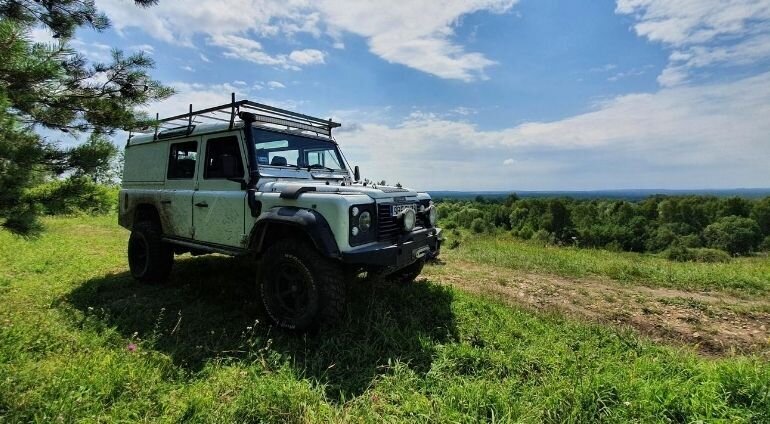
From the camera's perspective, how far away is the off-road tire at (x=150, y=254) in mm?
5859

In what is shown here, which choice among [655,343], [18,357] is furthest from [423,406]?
[18,357]

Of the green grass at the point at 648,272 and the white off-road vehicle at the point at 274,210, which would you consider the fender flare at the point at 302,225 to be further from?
the green grass at the point at 648,272

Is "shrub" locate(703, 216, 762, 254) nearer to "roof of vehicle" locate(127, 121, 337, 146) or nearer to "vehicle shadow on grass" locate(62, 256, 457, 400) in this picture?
"vehicle shadow on grass" locate(62, 256, 457, 400)

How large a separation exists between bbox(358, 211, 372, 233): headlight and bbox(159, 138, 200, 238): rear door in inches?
108

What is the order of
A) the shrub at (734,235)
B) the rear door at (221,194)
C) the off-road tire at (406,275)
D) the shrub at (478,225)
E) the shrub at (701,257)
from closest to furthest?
the rear door at (221,194) < the off-road tire at (406,275) < the shrub at (701,257) < the shrub at (734,235) < the shrub at (478,225)

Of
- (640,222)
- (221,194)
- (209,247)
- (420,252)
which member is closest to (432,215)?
(420,252)

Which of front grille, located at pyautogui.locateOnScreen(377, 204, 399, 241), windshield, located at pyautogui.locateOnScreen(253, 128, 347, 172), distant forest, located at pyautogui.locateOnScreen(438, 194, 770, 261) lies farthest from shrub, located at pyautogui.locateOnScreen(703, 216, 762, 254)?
front grille, located at pyautogui.locateOnScreen(377, 204, 399, 241)

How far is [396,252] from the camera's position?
13.3ft

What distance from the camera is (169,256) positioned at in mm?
6012

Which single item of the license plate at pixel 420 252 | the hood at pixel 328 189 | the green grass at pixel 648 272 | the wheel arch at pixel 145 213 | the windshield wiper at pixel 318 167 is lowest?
the green grass at pixel 648 272

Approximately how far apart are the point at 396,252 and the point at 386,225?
41 cm

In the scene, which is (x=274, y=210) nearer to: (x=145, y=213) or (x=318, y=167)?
(x=318, y=167)

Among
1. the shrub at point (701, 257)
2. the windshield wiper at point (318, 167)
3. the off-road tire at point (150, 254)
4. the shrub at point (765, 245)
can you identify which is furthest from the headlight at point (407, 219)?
the shrub at point (765, 245)

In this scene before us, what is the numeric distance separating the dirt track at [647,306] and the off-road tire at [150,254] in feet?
13.7
